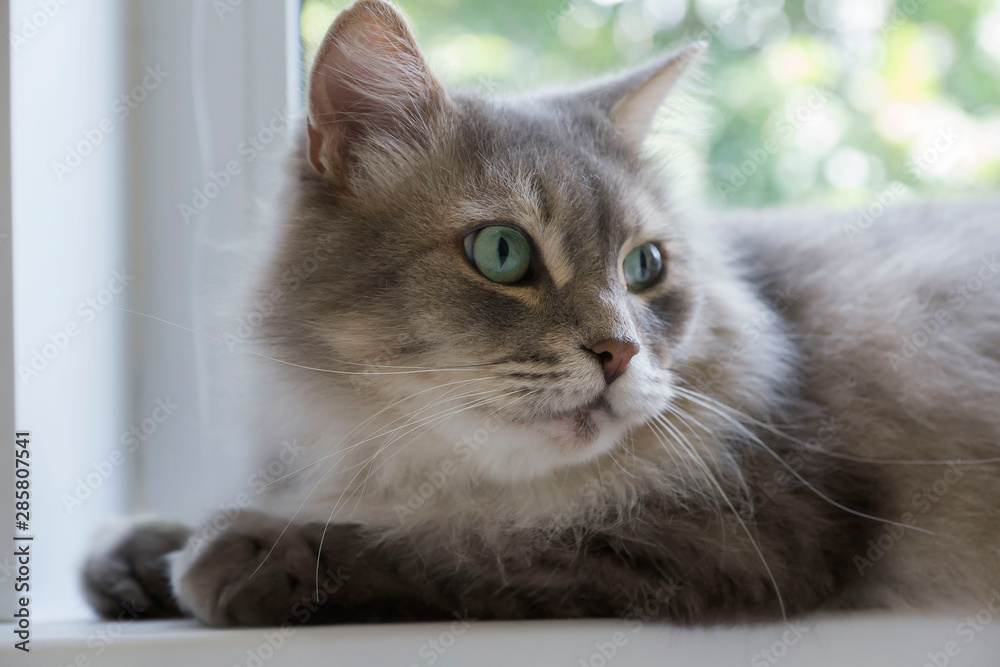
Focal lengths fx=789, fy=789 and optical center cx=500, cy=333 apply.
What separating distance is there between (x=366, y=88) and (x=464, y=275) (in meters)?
0.36

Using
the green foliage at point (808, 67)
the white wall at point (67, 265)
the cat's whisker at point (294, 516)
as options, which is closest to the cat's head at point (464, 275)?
the cat's whisker at point (294, 516)

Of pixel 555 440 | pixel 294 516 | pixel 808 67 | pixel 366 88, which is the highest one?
pixel 808 67

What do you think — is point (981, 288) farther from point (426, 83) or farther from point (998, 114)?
point (426, 83)

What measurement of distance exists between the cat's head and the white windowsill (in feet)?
0.81

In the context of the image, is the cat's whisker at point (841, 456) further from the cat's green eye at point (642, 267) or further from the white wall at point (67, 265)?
the white wall at point (67, 265)

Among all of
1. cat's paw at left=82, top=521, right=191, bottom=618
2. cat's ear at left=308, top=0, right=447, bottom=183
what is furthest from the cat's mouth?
cat's paw at left=82, top=521, right=191, bottom=618

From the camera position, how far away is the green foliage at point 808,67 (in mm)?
1911

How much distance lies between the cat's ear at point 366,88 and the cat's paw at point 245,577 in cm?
57

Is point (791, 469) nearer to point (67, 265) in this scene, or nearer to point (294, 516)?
point (294, 516)

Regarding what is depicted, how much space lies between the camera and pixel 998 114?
2088 mm

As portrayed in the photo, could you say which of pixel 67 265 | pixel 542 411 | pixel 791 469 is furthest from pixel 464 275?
pixel 67 265

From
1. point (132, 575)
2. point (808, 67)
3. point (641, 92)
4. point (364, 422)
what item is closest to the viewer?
point (364, 422)

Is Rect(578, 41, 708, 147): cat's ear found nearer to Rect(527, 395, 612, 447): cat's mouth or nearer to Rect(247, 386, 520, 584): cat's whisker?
Rect(527, 395, 612, 447): cat's mouth

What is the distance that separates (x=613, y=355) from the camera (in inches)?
42.4
